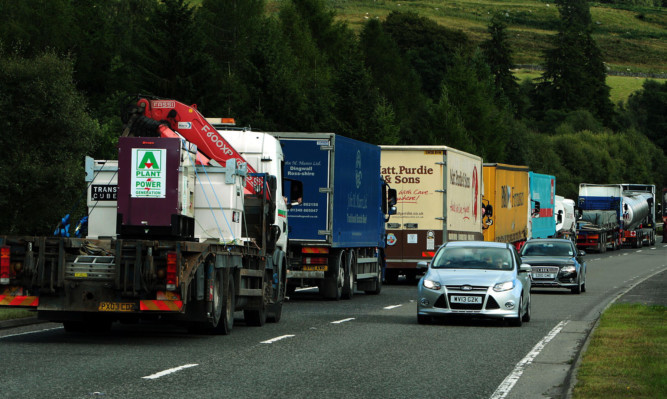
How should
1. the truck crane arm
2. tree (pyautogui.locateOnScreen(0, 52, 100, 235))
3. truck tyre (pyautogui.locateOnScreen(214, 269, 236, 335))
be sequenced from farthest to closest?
tree (pyautogui.locateOnScreen(0, 52, 100, 235))
the truck crane arm
truck tyre (pyautogui.locateOnScreen(214, 269, 236, 335))

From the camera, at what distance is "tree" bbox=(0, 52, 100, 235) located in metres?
45.2

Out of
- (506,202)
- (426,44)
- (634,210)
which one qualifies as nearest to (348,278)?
(506,202)

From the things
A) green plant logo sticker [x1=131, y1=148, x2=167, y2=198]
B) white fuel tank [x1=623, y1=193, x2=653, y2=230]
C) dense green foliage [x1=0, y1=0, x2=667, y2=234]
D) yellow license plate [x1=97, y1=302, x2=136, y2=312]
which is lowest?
yellow license plate [x1=97, y1=302, x2=136, y2=312]

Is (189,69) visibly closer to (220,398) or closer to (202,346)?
(202,346)

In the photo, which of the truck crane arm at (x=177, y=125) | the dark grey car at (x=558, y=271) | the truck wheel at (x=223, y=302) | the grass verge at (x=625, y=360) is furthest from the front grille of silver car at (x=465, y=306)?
the dark grey car at (x=558, y=271)

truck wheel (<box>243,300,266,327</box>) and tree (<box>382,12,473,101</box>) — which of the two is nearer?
truck wheel (<box>243,300,266,327</box>)

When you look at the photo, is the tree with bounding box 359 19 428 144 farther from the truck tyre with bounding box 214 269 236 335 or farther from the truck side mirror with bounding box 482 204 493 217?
the truck tyre with bounding box 214 269 236 335

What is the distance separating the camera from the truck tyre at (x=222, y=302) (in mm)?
17188

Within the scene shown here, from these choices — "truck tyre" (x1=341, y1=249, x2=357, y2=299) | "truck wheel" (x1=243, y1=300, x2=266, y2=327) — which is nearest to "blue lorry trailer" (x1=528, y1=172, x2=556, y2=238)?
"truck tyre" (x1=341, y1=249, x2=357, y2=299)

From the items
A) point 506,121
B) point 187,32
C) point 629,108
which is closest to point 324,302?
point 187,32

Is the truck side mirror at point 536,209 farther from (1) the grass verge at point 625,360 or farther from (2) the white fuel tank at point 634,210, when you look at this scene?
(1) the grass verge at point 625,360

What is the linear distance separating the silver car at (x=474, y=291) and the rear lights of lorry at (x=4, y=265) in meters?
7.51

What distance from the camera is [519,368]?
46.4ft

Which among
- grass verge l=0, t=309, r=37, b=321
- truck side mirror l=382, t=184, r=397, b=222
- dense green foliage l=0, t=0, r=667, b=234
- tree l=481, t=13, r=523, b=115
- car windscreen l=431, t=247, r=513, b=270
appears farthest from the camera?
tree l=481, t=13, r=523, b=115
